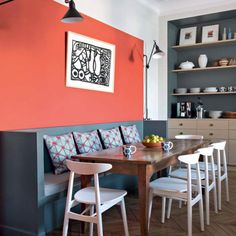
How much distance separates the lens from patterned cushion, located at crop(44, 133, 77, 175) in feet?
9.59

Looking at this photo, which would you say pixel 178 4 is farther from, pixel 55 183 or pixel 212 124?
pixel 55 183

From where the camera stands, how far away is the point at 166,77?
5.87m

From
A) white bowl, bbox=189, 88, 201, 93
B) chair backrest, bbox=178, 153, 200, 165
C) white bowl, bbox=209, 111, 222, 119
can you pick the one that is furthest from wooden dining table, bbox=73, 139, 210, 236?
white bowl, bbox=189, 88, 201, 93

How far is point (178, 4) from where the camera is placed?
18.3 feet

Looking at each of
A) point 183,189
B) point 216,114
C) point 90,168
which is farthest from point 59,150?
point 216,114

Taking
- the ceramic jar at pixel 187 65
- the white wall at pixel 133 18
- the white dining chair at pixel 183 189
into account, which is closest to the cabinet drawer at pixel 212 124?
the white wall at pixel 133 18

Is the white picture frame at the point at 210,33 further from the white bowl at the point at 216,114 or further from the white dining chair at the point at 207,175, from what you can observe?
the white dining chair at the point at 207,175

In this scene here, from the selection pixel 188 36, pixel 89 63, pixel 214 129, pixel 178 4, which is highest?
pixel 178 4

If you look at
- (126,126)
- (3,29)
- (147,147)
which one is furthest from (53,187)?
(126,126)

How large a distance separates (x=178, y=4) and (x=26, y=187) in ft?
14.9

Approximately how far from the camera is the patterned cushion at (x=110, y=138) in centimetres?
375

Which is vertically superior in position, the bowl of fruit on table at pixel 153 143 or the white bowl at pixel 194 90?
the white bowl at pixel 194 90

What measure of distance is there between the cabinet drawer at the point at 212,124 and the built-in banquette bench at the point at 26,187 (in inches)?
137

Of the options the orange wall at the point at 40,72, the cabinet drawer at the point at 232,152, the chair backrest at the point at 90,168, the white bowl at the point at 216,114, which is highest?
the orange wall at the point at 40,72
